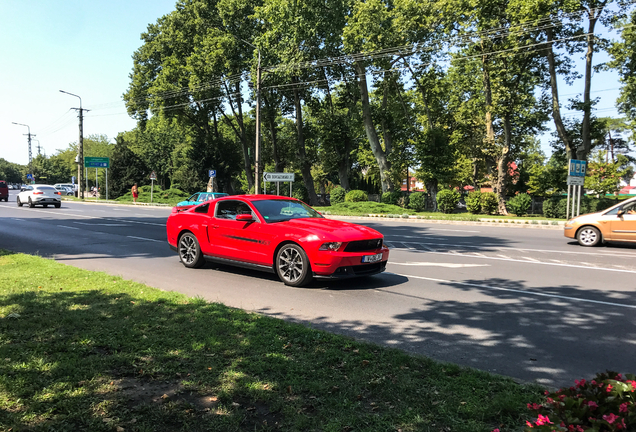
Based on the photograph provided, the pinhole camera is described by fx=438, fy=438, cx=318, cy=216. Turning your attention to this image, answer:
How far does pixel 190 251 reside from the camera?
9242mm

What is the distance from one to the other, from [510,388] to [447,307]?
111 inches

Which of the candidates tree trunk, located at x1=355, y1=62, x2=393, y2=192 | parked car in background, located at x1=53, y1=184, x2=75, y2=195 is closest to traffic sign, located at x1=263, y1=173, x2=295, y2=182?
tree trunk, located at x1=355, y1=62, x2=393, y2=192

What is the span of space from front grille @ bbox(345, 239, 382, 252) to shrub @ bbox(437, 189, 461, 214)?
24.5 metres

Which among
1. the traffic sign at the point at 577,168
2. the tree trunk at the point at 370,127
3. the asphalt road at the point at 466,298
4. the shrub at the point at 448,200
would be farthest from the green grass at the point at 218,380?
the tree trunk at the point at 370,127

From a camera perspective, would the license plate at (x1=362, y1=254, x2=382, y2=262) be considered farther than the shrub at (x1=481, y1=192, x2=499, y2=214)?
No

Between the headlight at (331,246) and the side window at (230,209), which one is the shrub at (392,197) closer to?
the side window at (230,209)

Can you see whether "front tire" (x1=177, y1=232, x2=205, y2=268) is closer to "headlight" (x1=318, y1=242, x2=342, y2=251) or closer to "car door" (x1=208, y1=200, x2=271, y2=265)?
"car door" (x1=208, y1=200, x2=271, y2=265)

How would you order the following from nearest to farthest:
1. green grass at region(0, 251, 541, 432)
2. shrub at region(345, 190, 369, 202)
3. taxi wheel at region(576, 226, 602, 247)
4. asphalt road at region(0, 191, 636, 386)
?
green grass at region(0, 251, 541, 432) → asphalt road at region(0, 191, 636, 386) → taxi wheel at region(576, 226, 602, 247) → shrub at region(345, 190, 369, 202)

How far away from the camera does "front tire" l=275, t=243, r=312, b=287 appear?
7289 mm

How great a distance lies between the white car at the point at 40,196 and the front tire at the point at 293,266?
28.3 metres

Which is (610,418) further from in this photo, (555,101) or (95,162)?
(95,162)

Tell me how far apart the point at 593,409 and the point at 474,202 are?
29609mm

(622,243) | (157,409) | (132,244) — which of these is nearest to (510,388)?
(157,409)

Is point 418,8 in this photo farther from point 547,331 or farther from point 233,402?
point 233,402
